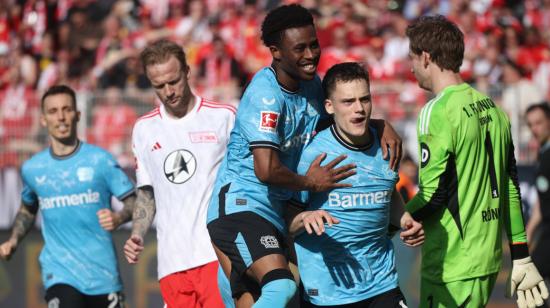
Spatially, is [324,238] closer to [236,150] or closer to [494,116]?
[236,150]

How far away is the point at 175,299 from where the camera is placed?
7.32 meters

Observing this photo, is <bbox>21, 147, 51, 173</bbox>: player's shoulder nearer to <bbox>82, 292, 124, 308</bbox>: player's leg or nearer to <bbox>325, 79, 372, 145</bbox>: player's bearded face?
<bbox>82, 292, 124, 308</bbox>: player's leg

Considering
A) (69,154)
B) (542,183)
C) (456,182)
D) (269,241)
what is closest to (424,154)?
(456,182)

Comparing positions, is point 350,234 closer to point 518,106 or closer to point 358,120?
point 358,120

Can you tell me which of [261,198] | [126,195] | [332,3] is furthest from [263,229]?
[332,3]

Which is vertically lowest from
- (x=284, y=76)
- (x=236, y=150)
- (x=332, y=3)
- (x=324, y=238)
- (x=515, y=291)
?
(x=515, y=291)

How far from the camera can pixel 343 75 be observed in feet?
20.5

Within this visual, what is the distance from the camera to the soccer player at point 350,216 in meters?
6.17

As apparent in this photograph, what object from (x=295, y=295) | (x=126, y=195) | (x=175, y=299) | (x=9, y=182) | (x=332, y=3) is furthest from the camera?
(x=332, y=3)

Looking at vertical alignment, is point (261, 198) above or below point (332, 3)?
below

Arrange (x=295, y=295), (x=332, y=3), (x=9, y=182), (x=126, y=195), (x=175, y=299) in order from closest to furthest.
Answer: (x=295, y=295)
(x=175, y=299)
(x=126, y=195)
(x=9, y=182)
(x=332, y=3)

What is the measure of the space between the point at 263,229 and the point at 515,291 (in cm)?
174

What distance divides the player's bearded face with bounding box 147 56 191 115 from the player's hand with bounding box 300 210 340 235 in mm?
2039

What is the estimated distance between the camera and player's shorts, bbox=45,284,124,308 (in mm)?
8117
